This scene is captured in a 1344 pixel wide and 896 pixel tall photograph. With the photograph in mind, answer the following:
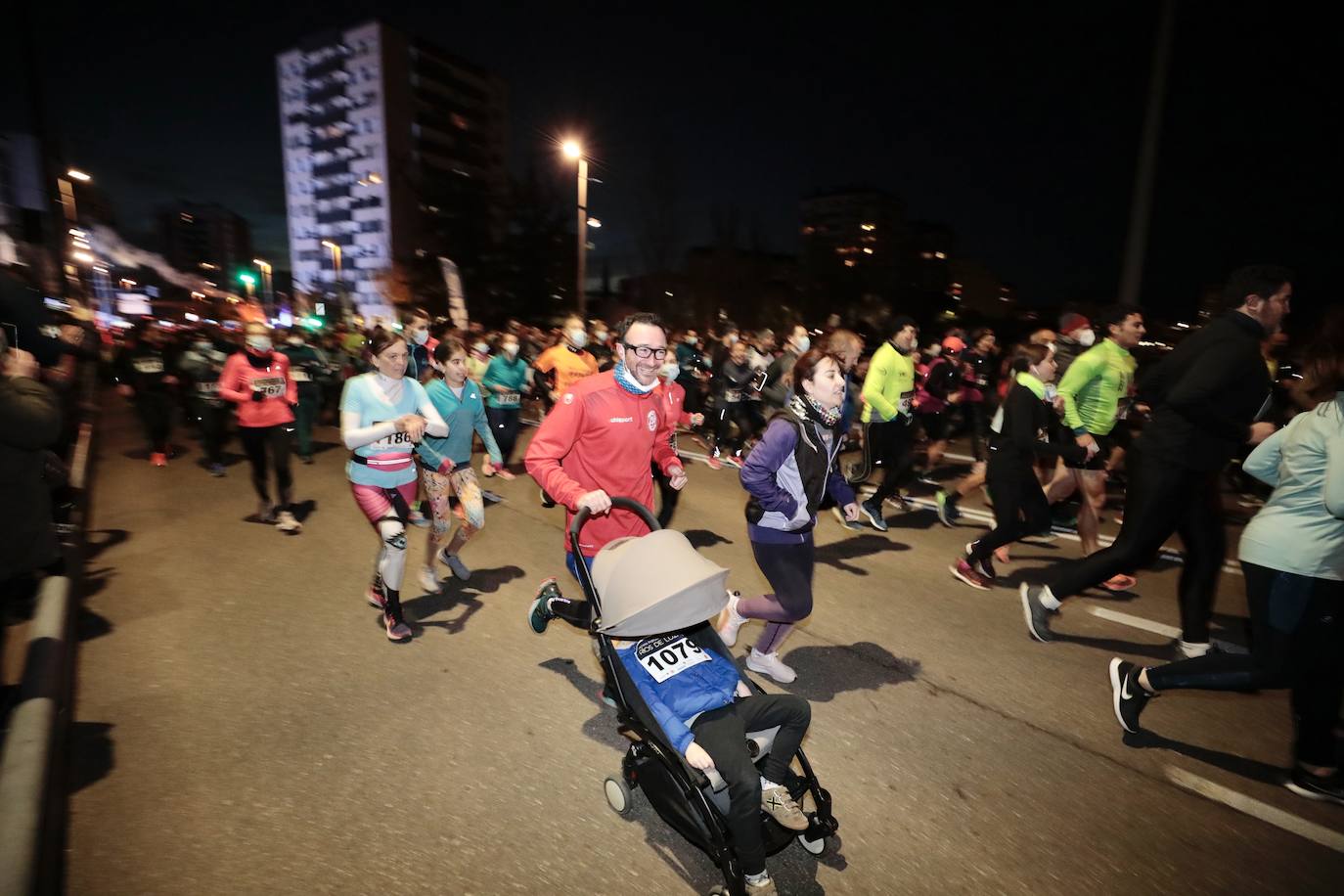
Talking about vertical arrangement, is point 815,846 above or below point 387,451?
below

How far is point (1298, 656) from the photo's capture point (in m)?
3.02

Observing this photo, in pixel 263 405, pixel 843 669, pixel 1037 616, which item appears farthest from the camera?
pixel 263 405

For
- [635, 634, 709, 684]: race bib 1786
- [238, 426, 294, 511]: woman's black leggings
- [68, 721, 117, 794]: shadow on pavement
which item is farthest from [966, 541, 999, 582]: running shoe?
[238, 426, 294, 511]: woman's black leggings

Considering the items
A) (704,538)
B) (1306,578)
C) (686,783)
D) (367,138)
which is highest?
(367,138)

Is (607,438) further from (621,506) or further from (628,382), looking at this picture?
(621,506)

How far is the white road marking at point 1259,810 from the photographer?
2.96m

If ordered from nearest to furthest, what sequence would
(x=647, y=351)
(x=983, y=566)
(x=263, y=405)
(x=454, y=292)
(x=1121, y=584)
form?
(x=647, y=351), (x=1121, y=584), (x=983, y=566), (x=263, y=405), (x=454, y=292)

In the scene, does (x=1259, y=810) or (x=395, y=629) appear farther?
(x=395, y=629)

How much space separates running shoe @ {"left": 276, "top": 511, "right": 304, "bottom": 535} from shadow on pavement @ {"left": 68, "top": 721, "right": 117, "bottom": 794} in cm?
350

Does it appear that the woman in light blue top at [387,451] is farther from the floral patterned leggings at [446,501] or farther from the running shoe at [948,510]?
the running shoe at [948,510]

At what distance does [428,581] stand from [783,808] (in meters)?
3.82

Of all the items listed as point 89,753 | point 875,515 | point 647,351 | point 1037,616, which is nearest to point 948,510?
point 875,515

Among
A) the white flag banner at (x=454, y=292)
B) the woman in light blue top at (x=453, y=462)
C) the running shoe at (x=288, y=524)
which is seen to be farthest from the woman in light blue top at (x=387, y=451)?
the white flag banner at (x=454, y=292)

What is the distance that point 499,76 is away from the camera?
89.8 metres
